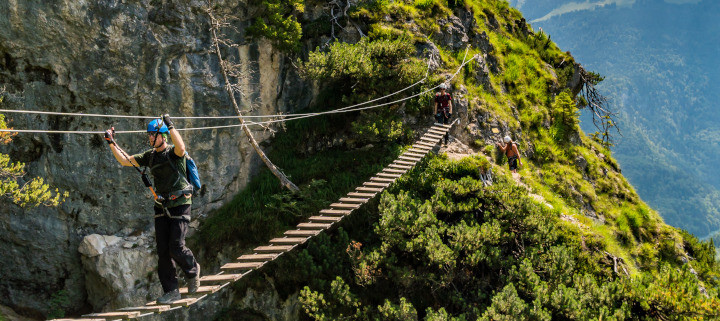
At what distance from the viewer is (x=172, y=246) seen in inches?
270

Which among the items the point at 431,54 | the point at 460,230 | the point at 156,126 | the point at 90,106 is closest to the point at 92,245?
the point at 90,106

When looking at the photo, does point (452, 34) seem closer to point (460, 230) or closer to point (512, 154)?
point (512, 154)

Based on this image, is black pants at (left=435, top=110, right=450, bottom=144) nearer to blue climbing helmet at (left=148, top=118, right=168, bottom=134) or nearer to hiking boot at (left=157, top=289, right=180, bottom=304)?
blue climbing helmet at (left=148, top=118, right=168, bottom=134)

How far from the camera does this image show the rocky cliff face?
40.5ft

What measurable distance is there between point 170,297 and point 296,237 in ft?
9.03

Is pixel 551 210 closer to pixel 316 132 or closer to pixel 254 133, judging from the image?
pixel 316 132

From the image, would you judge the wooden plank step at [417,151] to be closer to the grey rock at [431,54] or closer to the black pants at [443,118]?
the black pants at [443,118]

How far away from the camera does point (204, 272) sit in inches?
531

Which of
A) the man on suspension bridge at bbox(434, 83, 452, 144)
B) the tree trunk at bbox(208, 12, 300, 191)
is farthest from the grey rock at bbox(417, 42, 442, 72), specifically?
the tree trunk at bbox(208, 12, 300, 191)

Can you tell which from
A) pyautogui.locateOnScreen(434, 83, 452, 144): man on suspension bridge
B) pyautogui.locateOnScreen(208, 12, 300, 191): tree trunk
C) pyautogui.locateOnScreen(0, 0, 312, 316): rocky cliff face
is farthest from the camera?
pyautogui.locateOnScreen(434, 83, 452, 144): man on suspension bridge

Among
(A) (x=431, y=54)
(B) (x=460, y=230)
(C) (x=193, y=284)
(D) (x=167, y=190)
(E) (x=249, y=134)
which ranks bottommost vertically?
(C) (x=193, y=284)

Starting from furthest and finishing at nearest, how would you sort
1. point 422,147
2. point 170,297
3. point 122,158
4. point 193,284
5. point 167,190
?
1. point 422,147
2. point 193,284
3. point 170,297
4. point 122,158
5. point 167,190

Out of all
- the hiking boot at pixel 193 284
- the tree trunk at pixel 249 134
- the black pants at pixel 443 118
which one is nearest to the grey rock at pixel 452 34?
the black pants at pixel 443 118

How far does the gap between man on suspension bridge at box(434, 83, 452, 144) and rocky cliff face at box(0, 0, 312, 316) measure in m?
5.78
